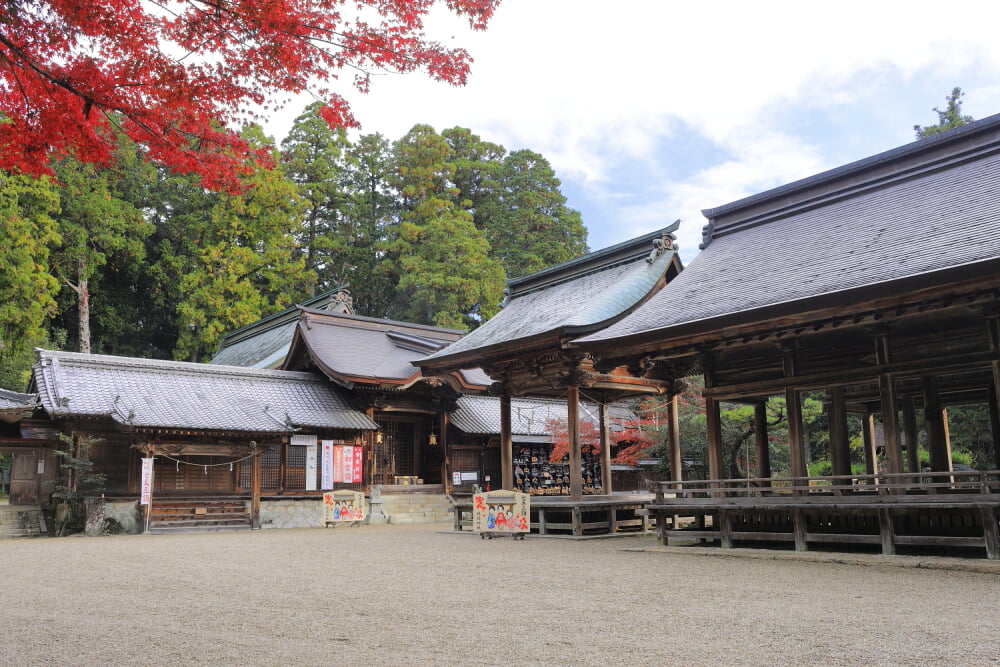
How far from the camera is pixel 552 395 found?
18.2 metres

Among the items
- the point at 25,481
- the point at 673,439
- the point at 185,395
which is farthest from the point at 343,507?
the point at 25,481

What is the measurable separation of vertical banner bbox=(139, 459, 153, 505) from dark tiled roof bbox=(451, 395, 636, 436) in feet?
33.9

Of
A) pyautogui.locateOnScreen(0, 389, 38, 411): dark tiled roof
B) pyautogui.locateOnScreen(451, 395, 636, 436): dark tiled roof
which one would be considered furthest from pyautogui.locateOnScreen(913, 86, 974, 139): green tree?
pyautogui.locateOnScreen(0, 389, 38, 411): dark tiled roof

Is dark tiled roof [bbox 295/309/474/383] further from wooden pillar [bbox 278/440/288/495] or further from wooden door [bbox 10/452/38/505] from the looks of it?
wooden door [bbox 10/452/38/505]

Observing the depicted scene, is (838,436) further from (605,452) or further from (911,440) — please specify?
(605,452)

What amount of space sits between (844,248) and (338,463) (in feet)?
53.5

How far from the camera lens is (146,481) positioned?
18.9 metres

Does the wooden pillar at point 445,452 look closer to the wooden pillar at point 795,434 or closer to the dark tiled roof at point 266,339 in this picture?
the dark tiled roof at point 266,339

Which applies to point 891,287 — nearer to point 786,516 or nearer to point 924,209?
point 924,209

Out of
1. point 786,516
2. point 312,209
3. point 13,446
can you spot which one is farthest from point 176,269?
point 786,516

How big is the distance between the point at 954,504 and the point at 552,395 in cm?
990

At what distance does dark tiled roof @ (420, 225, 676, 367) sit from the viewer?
1545 cm

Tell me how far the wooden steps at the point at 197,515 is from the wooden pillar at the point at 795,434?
14.7 meters

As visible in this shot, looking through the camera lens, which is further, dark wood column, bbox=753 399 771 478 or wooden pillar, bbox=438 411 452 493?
wooden pillar, bbox=438 411 452 493
